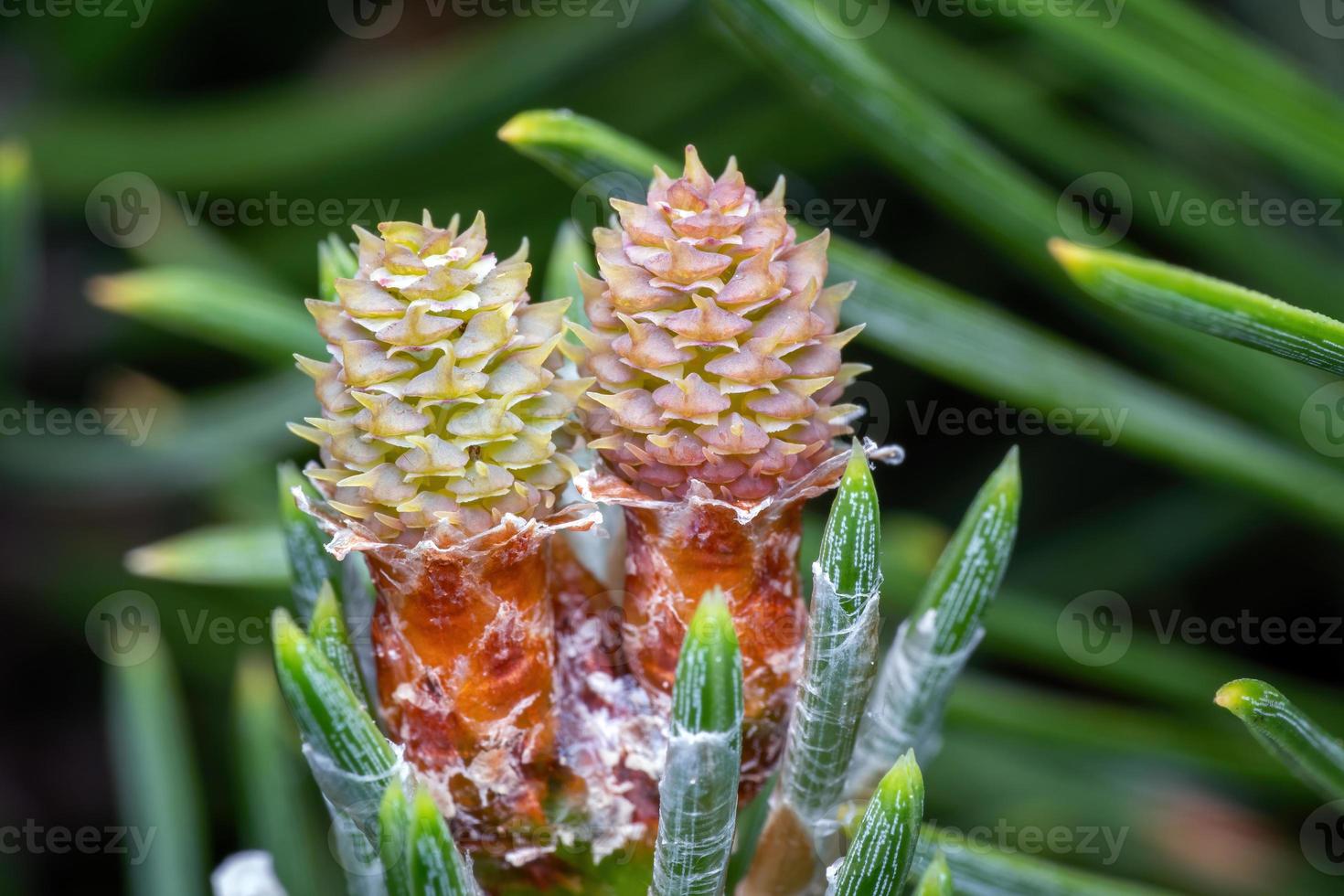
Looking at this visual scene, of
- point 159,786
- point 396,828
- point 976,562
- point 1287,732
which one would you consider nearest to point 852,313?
point 976,562

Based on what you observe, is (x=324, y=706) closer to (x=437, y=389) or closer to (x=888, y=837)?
(x=437, y=389)

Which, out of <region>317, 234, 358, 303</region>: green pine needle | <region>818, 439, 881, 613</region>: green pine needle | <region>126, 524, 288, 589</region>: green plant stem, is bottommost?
<region>126, 524, 288, 589</region>: green plant stem

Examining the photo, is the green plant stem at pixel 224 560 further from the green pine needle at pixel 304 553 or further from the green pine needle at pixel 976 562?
the green pine needle at pixel 976 562

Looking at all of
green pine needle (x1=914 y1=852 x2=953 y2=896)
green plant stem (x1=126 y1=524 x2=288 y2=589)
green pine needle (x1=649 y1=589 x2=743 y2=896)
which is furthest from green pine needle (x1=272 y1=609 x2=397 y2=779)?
green plant stem (x1=126 y1=524 x2=288 y2=589)

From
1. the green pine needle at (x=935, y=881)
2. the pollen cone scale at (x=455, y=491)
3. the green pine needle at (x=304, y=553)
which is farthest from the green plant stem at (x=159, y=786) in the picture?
the green pine needle at (x=935, y=881)

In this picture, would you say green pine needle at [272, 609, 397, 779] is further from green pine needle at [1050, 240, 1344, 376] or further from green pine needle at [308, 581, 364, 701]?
green pine needle at [1050, 240, 1344, 376]

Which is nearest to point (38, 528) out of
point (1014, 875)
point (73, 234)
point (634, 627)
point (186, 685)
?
point (186, 685)
